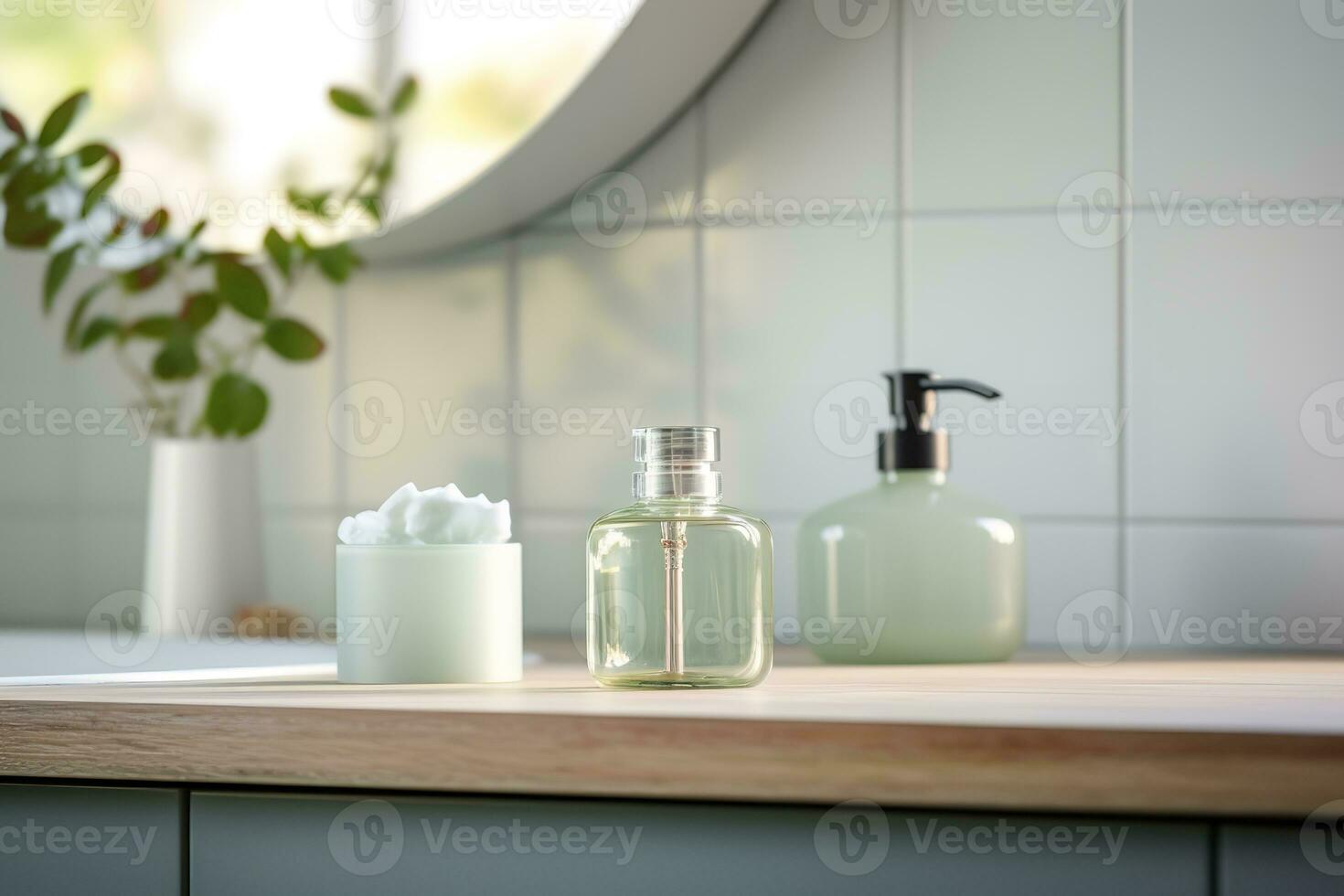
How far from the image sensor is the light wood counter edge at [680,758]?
414 millimetres

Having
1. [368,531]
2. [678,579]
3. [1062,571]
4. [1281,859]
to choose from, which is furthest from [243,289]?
[1281,859]

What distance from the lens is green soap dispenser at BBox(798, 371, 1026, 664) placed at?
2.26 feet

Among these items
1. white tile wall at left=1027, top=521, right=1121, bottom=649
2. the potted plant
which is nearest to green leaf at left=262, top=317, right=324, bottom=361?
the potted plant

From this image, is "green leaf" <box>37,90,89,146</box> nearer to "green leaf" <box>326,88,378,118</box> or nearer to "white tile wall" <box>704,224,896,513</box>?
"green leaf" <box>326,88,378,118</box>

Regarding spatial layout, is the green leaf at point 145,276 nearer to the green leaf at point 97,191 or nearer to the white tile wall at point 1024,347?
the green leaf at point 97,191

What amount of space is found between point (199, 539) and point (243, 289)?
0.65 ft

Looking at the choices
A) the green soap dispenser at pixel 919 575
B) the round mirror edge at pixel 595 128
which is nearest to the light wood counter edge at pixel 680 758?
the green soap dispenser at pixel 919 575

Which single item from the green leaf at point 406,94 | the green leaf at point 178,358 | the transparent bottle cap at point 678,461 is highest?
the green leaf at point 406,94

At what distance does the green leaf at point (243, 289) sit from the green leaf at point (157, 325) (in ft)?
0.16

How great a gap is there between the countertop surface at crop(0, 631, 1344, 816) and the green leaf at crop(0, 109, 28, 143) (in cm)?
62

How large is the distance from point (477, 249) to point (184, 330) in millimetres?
248

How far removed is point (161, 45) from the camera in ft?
3.30

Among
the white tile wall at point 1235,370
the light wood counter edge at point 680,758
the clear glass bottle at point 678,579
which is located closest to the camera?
the light wood counter edge at point 680,758

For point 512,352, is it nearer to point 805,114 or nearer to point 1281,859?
point 805,114
